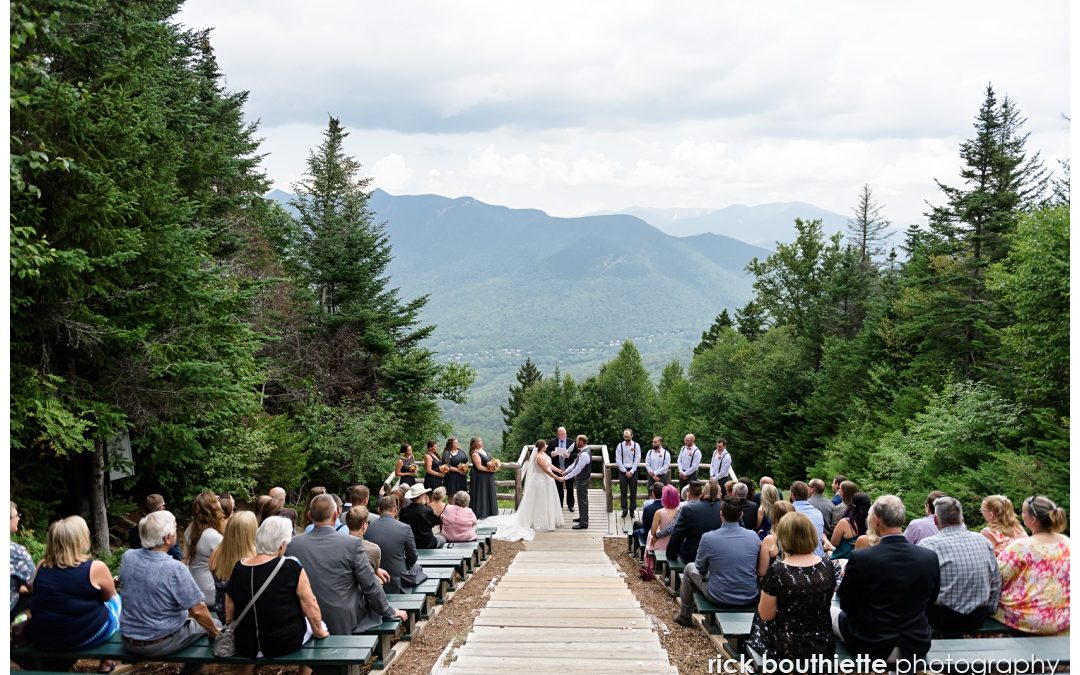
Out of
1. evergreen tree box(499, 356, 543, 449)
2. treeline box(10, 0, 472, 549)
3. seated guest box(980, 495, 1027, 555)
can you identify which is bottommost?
evergreen tree box(499, 356, 543, 449)

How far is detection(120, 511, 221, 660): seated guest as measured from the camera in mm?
5129

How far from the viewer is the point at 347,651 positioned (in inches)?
201

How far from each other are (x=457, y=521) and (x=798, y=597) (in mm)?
6466

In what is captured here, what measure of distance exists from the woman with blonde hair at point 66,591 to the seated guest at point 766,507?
5550 mm

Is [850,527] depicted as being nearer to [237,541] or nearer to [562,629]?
[562,629]

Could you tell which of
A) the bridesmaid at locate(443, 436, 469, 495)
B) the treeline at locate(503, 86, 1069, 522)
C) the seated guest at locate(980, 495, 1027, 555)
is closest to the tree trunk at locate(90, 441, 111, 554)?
the bridesmaid at locate(443, 436, 469, 495)

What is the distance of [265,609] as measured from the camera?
197 inches

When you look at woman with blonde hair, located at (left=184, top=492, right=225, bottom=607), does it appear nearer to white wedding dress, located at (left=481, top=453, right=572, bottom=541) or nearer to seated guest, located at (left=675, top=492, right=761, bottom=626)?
seated guest, located at (left=675, top=492, right=761, bottom=626)

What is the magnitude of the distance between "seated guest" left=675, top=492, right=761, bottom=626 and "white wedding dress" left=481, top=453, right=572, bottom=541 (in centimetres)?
795

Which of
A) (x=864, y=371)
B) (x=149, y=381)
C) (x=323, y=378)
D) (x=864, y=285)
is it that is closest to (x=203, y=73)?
(x=323, y=378)

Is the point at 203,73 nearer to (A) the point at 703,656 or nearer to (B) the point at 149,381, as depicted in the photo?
(B) the point at 149,381

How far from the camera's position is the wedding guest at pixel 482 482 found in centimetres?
1491

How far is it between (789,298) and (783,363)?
6788 mm

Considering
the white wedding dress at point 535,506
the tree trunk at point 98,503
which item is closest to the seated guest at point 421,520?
the tree trunk at point 98,503
